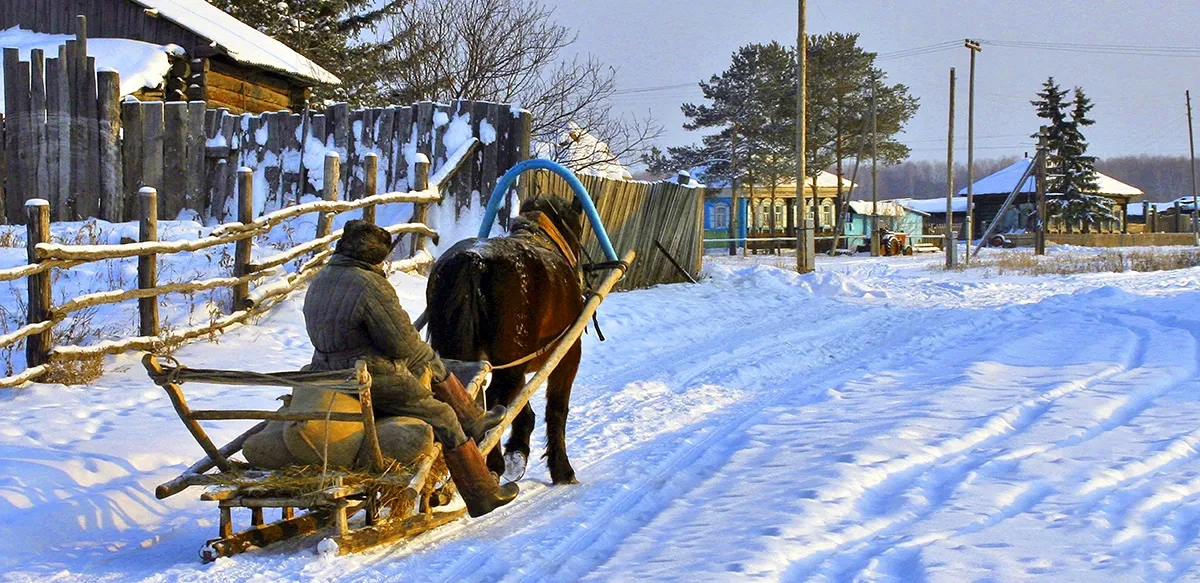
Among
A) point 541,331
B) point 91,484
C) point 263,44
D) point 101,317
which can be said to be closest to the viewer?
point 91,484

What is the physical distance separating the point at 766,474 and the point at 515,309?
169 cm

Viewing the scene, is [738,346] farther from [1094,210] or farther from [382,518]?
[1094,210]

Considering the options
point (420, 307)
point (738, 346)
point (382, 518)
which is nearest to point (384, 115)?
point (420, 307)

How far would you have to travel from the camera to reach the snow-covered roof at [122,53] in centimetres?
1916

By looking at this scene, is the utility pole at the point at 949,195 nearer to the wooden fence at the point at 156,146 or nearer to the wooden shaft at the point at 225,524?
the wooden fence at the point at 156,146

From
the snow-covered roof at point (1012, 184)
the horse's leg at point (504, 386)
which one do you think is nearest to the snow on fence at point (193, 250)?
the horse's leg at point (504, 386)

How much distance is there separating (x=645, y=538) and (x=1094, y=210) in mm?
59596

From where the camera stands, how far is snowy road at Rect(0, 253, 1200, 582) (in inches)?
185

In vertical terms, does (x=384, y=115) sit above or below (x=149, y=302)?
above

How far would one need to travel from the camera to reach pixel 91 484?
5977mm

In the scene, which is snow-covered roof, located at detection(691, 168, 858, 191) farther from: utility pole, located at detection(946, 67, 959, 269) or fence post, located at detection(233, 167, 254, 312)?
fence post, located at detection(233, 167, 254, 312)

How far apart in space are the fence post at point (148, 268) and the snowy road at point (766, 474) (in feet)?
0.99

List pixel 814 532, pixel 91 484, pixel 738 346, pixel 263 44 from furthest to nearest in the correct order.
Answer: pixel 263 44 → pixel 738 346 → pixel 91 484 → pixel 814 532

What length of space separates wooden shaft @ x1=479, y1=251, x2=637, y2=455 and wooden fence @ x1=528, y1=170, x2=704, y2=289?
305 inches
